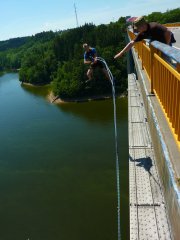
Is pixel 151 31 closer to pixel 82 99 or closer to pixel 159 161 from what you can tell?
pixel 159 161

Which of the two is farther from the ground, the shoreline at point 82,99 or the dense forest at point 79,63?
the dense forest at point 79,63

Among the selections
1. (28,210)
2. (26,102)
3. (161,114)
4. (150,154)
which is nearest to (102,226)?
(28,210)

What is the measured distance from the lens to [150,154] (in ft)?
20.3

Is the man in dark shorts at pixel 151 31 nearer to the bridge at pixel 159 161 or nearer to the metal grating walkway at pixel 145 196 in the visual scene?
the bridge at pixel 159 161

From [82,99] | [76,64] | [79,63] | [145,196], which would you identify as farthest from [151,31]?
[76,64]

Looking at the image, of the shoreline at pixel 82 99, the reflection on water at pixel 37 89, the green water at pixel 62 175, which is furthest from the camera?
the reflection on water at pixel 37 89

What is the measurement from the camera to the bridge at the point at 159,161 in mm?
3057

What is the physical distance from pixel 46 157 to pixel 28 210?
24.0 feet

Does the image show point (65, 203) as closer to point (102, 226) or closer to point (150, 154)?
point (102, 226)

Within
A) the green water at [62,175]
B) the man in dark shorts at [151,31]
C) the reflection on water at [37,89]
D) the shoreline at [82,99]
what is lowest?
Answer: the reflection on water at [37,89]

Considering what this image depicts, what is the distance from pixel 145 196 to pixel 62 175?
1681 centimetres

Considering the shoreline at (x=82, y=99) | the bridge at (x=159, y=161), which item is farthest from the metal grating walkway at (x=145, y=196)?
the shoreline at (x=82, y=99)

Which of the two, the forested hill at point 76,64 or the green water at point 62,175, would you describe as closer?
the green water at point 62,175

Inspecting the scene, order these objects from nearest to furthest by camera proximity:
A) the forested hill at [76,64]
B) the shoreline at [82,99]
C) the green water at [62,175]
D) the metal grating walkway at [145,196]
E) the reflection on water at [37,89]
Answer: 1. the metal grating walkway at [145,196]
2. the green water at [62,175]
3. the shoreline at [82,99]
4. the forested hill at [76,64]
5. the reflection on water at [37,89]
